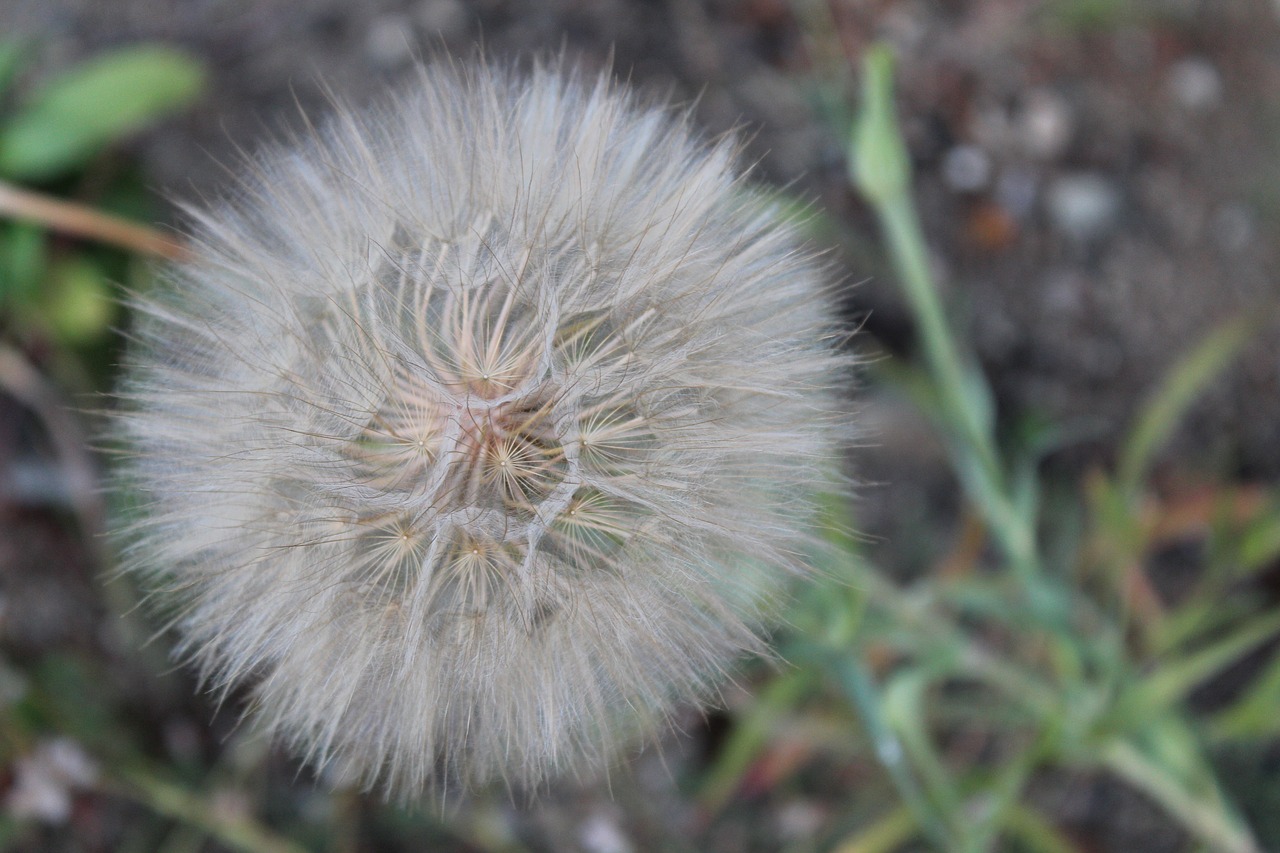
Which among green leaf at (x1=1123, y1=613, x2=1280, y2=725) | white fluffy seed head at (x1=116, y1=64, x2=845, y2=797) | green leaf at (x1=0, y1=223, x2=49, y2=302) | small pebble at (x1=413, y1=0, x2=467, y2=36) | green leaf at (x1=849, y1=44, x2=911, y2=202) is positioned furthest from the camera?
small pebble at (x1=413, y1=0, x2=467, y2=36)

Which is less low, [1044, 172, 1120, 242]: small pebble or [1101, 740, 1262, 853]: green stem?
[1044, 172, 1120, 242]: small pebble

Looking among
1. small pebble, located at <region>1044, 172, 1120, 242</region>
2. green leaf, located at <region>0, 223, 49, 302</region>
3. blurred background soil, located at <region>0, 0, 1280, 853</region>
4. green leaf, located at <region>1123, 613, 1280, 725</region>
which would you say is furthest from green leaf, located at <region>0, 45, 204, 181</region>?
green leaf, located at <region>1123, 613, 1280, 725</region>

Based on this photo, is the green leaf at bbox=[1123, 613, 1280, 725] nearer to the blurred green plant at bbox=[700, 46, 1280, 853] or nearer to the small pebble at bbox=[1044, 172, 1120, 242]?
the blurred green plant at bbox=[700, 46, 1280, 853]

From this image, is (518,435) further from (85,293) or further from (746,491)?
(85,293)

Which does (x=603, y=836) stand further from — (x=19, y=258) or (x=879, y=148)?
(x=19, y=258)

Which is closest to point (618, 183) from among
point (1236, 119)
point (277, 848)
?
point (277, 848)

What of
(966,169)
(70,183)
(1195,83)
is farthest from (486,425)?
(1195,83)

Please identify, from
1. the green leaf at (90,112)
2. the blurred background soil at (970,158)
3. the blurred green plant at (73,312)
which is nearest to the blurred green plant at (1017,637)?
the blurred background soil at (970,158)

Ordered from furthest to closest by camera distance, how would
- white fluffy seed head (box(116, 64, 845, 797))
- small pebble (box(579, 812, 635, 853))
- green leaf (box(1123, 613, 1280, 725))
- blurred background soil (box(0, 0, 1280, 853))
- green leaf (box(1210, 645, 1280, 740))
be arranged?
1. blurred background soil (box(0, 0, 1280, 853))
2. small pebble (box(579, 812, 635, 853))
3. green leaf (box(1210, 645, 1280, 740))
4. green leaf (box(1123, 613, 1280, 725))
5. white fluffy seed head (box(116, 64, 845, 797))

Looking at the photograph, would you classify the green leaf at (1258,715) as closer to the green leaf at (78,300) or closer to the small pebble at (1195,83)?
the small pebble at (1195,83)
